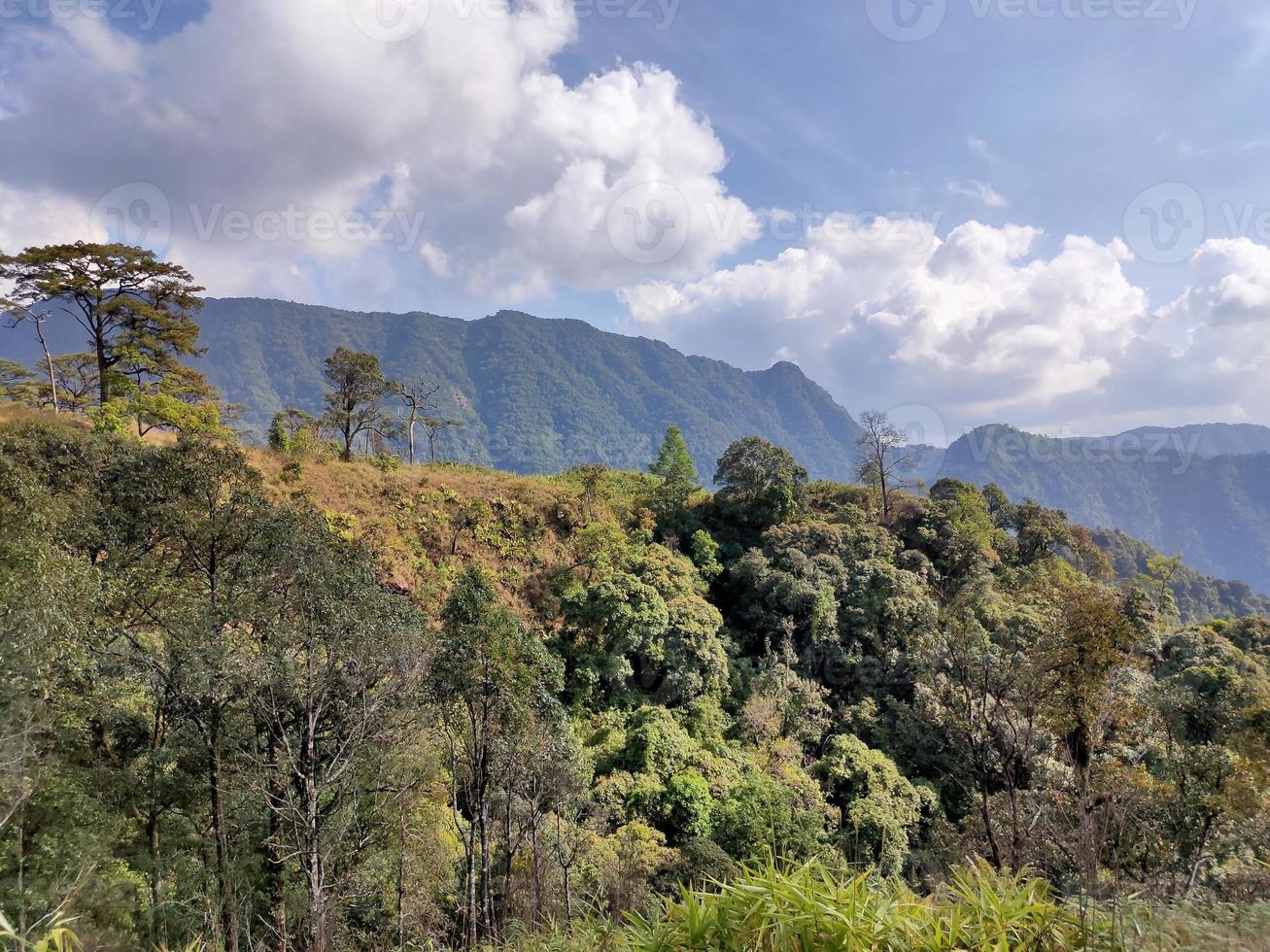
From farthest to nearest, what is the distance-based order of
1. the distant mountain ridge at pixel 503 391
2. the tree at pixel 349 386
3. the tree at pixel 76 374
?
the distant mountain ridge at pixel 503 391 → the tree at pixel 76 374 → the tree at pixel 349 386

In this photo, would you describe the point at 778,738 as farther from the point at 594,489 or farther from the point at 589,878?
the point at 594,489

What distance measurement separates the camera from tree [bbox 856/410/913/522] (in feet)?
94.0

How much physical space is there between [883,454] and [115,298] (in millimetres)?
30013

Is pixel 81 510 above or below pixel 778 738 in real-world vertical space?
above

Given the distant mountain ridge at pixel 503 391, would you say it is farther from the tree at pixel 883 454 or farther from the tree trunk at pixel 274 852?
the tree trunk at pixel 274 852

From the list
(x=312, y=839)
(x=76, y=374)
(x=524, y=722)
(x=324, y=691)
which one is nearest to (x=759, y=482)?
(x=524, y=722)

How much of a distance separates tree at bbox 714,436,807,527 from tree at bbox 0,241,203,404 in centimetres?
1987

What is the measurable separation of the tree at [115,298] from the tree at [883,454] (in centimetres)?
2711

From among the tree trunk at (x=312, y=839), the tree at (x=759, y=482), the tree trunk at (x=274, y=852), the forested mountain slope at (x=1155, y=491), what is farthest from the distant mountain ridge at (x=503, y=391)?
the tree trunk at (x=312, y=839)

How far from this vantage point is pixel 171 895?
794cm

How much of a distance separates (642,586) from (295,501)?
9.80 m

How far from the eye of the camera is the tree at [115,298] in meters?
17.1

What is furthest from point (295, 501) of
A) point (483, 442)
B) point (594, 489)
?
point (483, 442)

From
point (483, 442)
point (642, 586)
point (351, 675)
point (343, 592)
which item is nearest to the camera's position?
point (351, 675)
